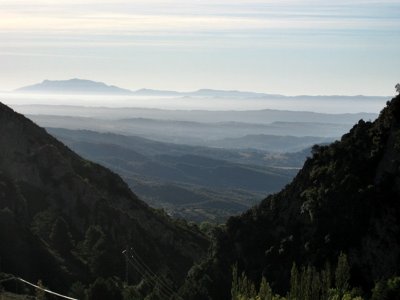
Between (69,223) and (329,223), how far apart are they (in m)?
74.3

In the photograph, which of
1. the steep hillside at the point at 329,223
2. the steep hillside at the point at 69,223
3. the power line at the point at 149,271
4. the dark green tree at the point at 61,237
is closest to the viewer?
the steep hillside at the point at 329,223

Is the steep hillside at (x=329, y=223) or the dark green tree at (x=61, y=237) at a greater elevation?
the steep hillside at (x=329, y=223)

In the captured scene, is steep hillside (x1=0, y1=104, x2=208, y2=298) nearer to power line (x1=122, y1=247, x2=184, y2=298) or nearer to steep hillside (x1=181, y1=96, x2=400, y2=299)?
power line (x1=122, y1=247, x2=184, y2=298)

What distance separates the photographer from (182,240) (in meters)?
159

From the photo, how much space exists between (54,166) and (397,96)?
93025 millimetres

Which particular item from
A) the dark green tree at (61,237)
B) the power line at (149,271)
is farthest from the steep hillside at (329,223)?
the dark green tree at (61,237)

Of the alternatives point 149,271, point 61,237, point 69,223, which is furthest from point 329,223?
point 69,223

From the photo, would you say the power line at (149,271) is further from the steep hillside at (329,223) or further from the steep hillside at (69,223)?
the steep hillside at (329,223)

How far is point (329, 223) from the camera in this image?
9262 centimetres

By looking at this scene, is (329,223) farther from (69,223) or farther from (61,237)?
(69,223)

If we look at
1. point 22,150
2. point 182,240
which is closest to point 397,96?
point 182,240

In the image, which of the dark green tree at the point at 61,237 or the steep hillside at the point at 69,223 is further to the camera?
the dark green tree at the point at 61,237

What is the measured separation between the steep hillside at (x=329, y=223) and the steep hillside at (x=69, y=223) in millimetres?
15006

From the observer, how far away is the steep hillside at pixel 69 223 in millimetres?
115375
